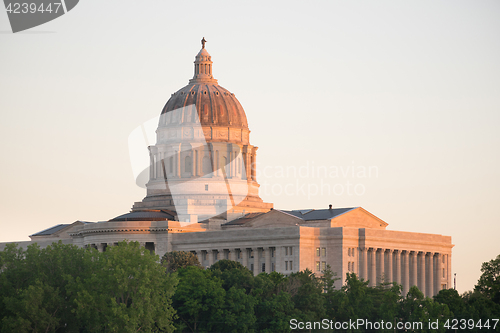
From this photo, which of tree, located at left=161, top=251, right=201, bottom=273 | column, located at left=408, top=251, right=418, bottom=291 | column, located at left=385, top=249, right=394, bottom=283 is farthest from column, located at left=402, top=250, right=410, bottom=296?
tree, located at left=161, top=251, right=201, bottom=273

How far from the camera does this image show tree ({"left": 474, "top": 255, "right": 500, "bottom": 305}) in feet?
548

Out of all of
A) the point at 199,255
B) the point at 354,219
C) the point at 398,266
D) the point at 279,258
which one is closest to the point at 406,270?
the point at 398,266

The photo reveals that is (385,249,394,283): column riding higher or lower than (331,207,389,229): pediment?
lower

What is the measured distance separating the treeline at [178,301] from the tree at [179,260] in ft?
58.3

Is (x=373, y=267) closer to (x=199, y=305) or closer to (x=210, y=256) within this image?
(x=210, y=256)

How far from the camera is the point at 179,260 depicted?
183 m

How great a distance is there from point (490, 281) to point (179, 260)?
42375mm

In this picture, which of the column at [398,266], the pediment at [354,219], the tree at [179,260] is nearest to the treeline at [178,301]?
the tree at [179,260]

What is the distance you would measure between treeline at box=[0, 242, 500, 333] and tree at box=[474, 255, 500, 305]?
5.40m

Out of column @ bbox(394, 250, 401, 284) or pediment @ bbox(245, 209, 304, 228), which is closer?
column @ bbox(394, 250, 401, 284)

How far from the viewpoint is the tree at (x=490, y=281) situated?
167 metres

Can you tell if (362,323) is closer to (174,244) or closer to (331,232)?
(331,232)

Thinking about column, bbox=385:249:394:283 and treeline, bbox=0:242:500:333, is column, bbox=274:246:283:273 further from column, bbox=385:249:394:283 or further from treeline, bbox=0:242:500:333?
treeline, bbox=0:242:500:333

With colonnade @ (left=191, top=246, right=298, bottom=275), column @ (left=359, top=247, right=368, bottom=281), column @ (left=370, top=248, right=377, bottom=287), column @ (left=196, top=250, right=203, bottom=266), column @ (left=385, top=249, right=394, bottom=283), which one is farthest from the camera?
column @ (left=196, top=250, right=203, bottom=266)
